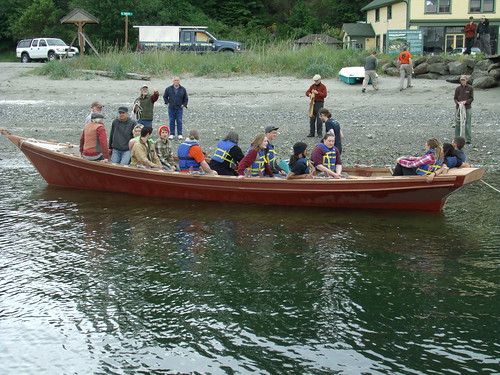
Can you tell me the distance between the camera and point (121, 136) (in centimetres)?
1197

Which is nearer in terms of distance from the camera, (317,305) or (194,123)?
(317,305)

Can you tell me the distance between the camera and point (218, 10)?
51.0m

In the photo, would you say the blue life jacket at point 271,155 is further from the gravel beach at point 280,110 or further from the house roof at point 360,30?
the house roof at point 360,30

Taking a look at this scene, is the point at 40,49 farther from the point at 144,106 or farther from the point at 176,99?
the point at 144,106

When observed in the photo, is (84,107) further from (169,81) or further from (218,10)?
(218,10)

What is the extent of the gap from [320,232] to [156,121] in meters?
9.38

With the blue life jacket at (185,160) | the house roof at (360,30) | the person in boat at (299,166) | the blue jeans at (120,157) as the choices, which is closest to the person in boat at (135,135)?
the blue jeans at (120,157)

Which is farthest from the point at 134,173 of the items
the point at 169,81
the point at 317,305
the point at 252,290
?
the point at 169,81

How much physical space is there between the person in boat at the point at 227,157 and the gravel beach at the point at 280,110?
3586mm

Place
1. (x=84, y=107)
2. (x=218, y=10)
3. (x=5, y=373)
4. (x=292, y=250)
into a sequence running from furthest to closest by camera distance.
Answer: (x=218, y=10) < (x=84, y=107) < (x=292, y=250) < (x=5, y=373)

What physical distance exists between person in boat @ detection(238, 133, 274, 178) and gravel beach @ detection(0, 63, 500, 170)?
3699 mm

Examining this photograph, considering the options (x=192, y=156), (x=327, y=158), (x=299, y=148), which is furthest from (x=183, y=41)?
(x=299, y=148)

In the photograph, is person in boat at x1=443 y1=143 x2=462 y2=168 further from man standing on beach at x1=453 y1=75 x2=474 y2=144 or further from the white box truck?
the white box truck

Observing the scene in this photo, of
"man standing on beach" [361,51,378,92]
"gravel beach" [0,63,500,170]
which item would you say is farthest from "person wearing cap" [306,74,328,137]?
"man standing on beach" [361,51,378,92]
